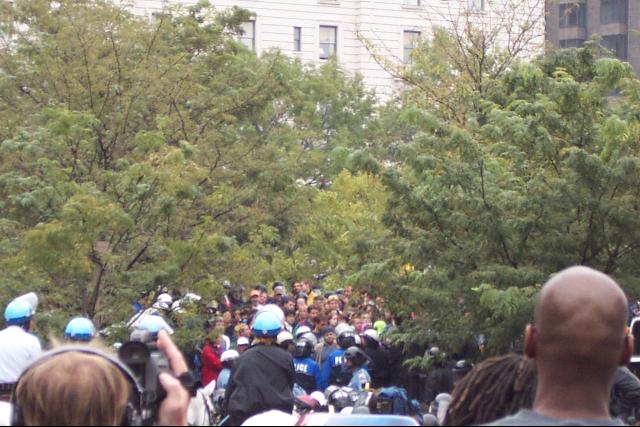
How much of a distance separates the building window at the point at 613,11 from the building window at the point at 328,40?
33304 millimetres

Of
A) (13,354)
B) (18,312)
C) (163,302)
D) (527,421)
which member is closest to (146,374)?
(527,421)

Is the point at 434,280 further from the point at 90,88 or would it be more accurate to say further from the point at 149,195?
the point at 90,88

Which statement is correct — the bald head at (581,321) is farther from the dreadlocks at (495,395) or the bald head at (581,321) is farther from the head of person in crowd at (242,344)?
the head of person in crowd at (242,344)

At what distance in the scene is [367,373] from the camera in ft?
50.5

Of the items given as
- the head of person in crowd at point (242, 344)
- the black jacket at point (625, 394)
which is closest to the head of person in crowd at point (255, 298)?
the head of person in crowd at point (242, 344)

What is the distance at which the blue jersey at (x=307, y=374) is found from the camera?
16.1m

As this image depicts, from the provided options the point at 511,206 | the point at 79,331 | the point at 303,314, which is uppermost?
the point at 511,206

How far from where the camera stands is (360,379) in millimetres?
15023

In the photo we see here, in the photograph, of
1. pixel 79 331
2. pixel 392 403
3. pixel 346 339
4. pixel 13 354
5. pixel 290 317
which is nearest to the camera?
pixel 13 354

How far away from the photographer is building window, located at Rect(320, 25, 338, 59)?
70.2m

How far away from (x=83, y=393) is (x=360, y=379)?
11.8 m

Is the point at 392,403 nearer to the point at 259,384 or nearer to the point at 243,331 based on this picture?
the point at 259,384

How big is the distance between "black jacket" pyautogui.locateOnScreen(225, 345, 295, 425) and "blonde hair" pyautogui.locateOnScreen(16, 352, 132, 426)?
281 inches

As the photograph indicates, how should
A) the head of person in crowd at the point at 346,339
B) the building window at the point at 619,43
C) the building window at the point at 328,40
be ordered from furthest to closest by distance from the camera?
the building window at the point at 619,43 < the building window at the point at 328,40 < the head of person in crowd at the point at 346,339
